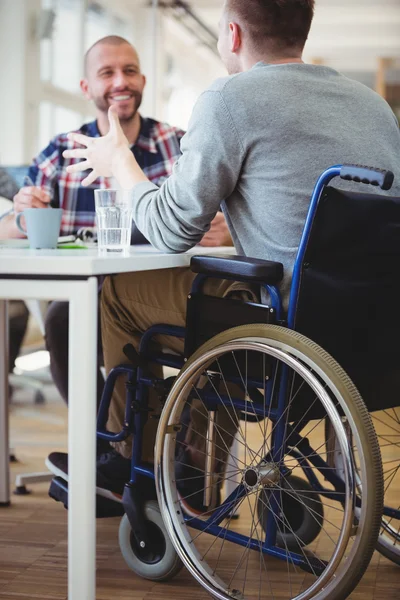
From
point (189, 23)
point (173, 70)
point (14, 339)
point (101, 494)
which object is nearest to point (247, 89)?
point (101, 494)

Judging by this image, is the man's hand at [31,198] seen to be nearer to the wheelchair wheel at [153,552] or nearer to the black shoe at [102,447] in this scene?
the black shoe at [102,447]

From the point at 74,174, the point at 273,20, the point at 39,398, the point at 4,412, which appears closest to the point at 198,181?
the point at 273,20

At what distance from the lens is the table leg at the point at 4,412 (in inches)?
82.7

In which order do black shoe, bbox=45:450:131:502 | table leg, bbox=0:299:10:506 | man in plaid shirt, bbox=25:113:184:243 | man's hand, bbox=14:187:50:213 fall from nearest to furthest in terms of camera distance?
black shoe, bbox=45:450:131:502
man's hand, bbox=14:187:50:213
table leg, bbox=0:299:10:506
man in plaid shirt, bbox=25:113:184:243

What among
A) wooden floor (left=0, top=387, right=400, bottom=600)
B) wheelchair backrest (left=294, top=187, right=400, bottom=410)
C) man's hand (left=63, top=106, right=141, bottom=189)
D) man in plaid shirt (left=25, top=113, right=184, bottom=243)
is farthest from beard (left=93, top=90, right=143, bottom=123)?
wheelchair backrest (left=294, top=187, right=400, bottom=410)

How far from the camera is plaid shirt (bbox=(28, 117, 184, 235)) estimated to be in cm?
250

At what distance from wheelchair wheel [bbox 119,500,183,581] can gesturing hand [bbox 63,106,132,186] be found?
63 centimetres

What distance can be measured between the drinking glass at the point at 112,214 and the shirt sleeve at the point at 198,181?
→ 2.7 inches

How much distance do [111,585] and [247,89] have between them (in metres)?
0.92

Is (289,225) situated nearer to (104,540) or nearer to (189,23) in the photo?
(104,540)

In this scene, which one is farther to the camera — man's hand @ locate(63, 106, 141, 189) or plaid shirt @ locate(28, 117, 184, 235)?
plaid shirt @ locate(28, 117, 184, 235)

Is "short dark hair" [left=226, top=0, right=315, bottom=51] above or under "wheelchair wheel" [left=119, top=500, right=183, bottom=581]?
above

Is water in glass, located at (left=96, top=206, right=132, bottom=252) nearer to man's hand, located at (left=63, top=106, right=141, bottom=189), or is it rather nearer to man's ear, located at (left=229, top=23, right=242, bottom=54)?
man's hand, located at (left=63, top=106, right=141, bottom=189)

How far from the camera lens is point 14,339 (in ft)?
11.4
